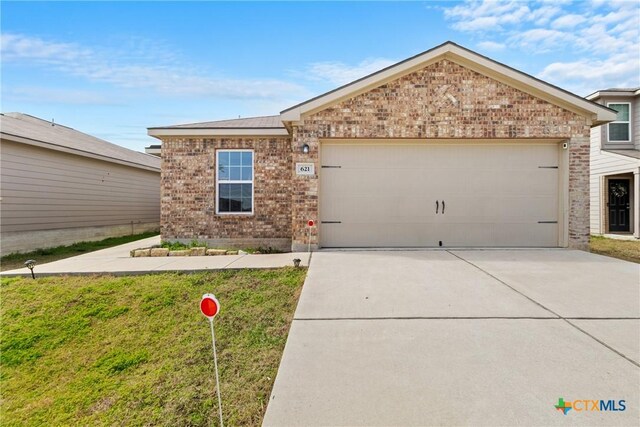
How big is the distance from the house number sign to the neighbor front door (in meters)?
13.2

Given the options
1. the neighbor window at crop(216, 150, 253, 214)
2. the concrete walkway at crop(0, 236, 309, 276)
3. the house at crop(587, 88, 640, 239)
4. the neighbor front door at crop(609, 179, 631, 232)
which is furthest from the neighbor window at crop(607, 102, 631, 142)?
the neighbor window at crop(216, 150, 253, 214)

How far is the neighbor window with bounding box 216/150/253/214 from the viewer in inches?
330

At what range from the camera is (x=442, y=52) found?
6.87m

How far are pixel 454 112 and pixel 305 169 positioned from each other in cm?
372

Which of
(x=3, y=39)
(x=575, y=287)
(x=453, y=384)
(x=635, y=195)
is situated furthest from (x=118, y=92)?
(x=635, y=195)

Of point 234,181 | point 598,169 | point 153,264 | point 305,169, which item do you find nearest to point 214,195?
point 234,181

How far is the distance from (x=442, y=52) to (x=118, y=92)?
1043cm

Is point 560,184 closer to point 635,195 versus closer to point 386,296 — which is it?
point 386,296

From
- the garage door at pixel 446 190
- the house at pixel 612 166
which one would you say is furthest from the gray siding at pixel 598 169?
the garage door at pixel 446 190

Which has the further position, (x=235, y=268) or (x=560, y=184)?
(x=560, y=184)

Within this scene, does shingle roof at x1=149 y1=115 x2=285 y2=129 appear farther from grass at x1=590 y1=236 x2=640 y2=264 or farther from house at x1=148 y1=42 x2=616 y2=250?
grass at x1=590 y1=236 x2=640 y2=264

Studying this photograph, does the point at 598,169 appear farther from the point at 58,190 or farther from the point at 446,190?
the point at 58,190

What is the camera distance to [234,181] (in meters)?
8.42

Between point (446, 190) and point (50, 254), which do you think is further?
point (50, 254)
